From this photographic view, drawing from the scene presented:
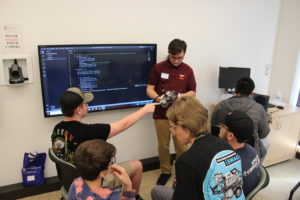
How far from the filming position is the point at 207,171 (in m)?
1.22

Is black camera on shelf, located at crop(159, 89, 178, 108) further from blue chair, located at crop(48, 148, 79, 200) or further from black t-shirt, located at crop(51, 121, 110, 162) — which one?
blue chair, located at crop(48, 148, 79, 200)

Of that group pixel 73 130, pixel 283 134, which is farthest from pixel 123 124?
pixel 283 134

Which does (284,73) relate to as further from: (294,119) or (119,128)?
(119,128)

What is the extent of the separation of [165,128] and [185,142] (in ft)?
4.57

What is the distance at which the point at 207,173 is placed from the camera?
1215 mm

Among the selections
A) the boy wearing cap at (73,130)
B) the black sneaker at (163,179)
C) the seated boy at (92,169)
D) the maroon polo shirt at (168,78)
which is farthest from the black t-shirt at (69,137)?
the black sneaker at (163,179)

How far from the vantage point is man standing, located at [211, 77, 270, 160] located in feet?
7.43

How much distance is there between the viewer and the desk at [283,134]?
3.27 metres

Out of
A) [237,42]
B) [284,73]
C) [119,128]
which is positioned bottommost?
[119,128]


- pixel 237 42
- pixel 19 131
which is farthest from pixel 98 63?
pixel 237 42

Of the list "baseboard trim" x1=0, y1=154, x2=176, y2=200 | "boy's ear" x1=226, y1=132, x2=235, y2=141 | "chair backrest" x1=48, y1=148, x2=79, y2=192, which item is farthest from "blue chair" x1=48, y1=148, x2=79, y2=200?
"baseboard trim" x1=0, y1=154, x2=176, y2=200

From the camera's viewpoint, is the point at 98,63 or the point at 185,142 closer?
the point at 185,142

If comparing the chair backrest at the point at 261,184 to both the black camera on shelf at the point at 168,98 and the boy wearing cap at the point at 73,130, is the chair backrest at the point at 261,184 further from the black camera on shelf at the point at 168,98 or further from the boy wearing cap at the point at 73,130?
the black camera on shelf at the point at 168,98

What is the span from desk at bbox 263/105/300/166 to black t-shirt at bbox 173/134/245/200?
7.26 ft
